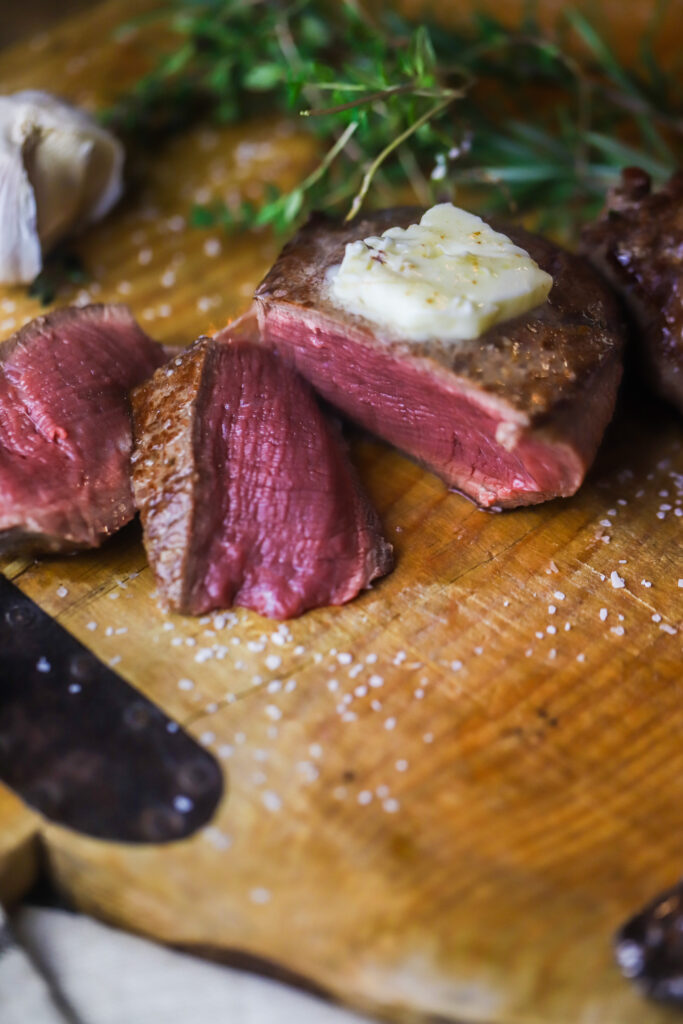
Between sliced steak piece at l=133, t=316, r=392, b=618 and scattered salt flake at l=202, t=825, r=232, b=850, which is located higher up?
sliced steak piece at l=133, t=316, r=392, b=618

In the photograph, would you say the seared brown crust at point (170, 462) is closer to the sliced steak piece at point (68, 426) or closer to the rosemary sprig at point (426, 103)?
the sliced steak piece at point (68, 426)

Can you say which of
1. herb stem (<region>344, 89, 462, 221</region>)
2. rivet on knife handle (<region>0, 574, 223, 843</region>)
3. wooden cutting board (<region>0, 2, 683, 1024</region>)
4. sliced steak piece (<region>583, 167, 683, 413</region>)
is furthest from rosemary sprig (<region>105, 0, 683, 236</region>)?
rivet on knife handle (<region>0, 574, 223, 843</region>)

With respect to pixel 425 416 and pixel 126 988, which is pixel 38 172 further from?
pixel 126 988

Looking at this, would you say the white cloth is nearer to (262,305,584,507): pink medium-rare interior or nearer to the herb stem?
(262,305,584,507): pink medium-rare interior

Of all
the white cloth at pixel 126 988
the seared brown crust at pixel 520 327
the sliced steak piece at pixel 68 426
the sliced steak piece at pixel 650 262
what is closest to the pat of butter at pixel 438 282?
the seared brown crust at pixel 520 327

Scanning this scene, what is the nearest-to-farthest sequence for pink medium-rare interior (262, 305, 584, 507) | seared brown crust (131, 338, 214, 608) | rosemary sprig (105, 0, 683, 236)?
seared brown crust (131, 338, 214, 608), pink medium-rare interior (262, 305, 584, 507), rosemary sprig (105, 0, 683, 236)
